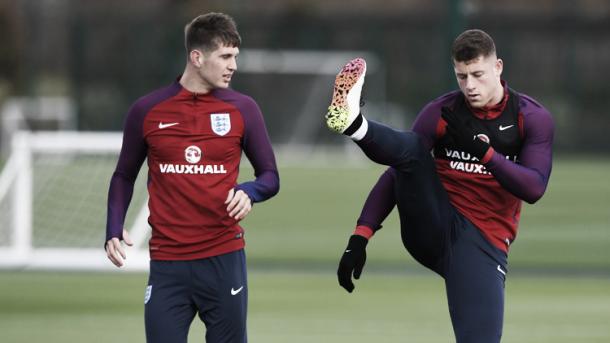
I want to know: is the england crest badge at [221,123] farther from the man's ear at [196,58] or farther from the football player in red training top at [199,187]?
the man's ear at [196,58]

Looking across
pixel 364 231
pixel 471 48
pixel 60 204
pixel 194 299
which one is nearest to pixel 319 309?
pixel 60 204

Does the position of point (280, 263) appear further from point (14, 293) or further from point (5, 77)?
point (5, 77)

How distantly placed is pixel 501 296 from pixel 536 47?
75.8 ft

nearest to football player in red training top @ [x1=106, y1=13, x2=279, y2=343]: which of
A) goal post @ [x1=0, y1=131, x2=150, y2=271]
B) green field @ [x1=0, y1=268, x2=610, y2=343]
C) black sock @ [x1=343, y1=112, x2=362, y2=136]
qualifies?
black sock @ [x1=343, y1=112, x2=362, y2=136]

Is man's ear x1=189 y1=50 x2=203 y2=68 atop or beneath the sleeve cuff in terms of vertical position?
atop

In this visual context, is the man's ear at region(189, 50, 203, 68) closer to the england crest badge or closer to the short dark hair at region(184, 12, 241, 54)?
the short dark hair at region(184, 12, 241, 54)

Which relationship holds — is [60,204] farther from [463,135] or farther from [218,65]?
[463,135]

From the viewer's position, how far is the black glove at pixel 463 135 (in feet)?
21.0

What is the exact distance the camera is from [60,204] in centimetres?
1348

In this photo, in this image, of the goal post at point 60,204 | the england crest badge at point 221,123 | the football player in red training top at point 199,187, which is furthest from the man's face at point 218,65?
the goal post at point 60,204

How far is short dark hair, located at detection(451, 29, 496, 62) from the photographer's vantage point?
652 centimetres

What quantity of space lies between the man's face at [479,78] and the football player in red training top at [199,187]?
97 cm

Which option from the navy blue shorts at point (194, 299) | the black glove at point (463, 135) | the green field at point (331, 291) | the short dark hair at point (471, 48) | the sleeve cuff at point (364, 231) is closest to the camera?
the navy blue shorts at point (194, 299)

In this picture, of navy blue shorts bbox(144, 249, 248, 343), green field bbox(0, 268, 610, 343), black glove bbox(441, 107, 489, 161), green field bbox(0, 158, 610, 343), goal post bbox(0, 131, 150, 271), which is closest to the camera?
navy blue shorts bbox(144, 249, 248, 343)
